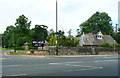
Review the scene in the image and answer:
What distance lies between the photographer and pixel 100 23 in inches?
3046

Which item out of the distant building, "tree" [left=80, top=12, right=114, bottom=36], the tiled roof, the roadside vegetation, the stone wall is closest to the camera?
the stone wall

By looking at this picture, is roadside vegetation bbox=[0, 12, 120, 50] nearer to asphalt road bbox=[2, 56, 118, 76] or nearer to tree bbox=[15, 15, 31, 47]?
tree bbox=[15, 15, 31, 47]

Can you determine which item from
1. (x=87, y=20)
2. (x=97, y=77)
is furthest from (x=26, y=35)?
(x=97, y=77)

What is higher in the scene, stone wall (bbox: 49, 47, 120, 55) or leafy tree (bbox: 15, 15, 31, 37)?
leafy tree (bbox: 15, 15, 31, 37)

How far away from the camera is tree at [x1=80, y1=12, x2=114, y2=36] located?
254 ft

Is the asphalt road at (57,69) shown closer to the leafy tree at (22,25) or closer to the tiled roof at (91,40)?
the tiled roof at (91,40)

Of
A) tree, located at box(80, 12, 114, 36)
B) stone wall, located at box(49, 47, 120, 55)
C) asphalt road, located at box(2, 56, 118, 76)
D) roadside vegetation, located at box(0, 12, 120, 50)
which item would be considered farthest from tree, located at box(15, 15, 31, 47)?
asphalt road, located at box(2, 56, 118, 76)

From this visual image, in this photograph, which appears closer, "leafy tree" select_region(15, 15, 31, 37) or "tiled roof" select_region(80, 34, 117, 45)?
"tiled roof" select_region(80, 34, 117, 45)

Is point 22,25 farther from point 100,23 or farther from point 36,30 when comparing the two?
point 100,23

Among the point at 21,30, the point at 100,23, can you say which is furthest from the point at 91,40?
the point at 21,30

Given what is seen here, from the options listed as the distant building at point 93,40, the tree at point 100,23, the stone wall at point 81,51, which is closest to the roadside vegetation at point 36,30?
the tree at point 100,23

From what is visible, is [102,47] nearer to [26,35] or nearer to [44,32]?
[26,35]

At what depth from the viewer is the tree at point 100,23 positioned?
254 feet

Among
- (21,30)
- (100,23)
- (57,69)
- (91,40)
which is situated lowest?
(57,69)
